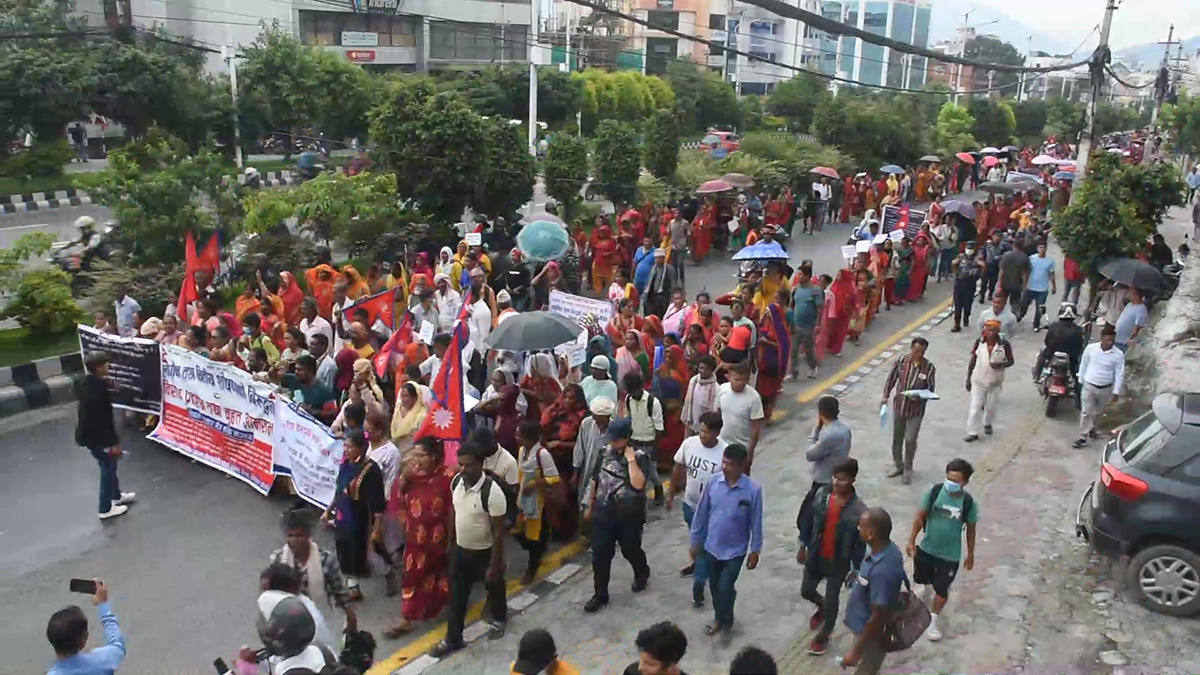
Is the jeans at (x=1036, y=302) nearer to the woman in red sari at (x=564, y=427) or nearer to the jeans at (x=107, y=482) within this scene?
the woman in red sari at (x=564, y=427)

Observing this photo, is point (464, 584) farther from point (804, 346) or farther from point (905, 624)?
point (804, 346)

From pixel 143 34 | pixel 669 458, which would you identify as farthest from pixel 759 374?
pixel 143 34

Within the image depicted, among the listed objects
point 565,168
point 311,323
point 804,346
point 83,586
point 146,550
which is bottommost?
point 146,550

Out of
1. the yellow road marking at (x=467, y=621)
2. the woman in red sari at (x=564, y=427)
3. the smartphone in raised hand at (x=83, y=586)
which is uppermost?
the smartphone in raised hand at (x=83, y=586)

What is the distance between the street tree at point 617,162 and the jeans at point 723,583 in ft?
52.5

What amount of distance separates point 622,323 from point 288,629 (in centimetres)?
662

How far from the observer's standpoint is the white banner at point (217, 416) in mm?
8945

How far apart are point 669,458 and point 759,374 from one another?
5.76 ft

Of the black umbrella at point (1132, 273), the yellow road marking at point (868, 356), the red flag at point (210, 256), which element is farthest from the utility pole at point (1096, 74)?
the red flag at point (210, 256)

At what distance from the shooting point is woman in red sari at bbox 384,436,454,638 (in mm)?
6559

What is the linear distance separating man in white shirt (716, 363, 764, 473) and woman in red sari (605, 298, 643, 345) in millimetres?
2389

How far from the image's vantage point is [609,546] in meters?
6.93

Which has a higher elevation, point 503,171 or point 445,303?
point 503,171

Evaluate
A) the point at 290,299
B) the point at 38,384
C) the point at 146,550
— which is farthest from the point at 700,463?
the point at 38,384
